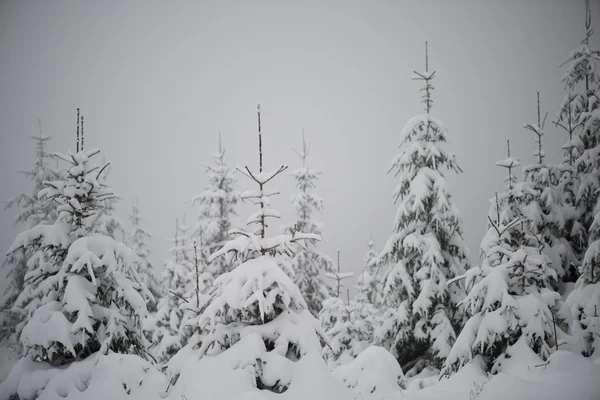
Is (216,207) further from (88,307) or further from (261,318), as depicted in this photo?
(261,318)

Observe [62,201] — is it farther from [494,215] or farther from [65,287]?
[494,215]

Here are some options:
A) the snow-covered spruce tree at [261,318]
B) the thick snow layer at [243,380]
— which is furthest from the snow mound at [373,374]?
the snow-covered spruce tree at [261,318]

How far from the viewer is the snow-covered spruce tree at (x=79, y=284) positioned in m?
6.70

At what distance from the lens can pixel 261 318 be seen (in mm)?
6719

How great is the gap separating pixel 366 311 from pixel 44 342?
1458 centimetres

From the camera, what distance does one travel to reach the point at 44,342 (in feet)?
21.3

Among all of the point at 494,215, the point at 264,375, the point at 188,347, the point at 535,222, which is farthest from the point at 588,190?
the point at 188,347

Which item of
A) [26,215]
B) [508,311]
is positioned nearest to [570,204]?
[508,311]

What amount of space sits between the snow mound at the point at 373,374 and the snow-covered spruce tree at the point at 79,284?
19.6ft

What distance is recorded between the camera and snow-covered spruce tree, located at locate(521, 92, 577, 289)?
13.3 meters

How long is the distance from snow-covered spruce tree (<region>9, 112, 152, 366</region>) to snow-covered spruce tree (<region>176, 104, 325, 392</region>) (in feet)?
6.73

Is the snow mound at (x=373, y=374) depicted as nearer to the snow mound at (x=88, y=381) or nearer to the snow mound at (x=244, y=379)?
the snow mound at (x=244, y=379)

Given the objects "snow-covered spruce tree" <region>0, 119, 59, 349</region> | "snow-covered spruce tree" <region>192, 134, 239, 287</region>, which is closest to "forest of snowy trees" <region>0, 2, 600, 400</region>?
"snow-covered spruce tree" <region>192, 134, 239, 287</region>

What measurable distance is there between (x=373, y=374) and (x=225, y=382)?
5.76 m
